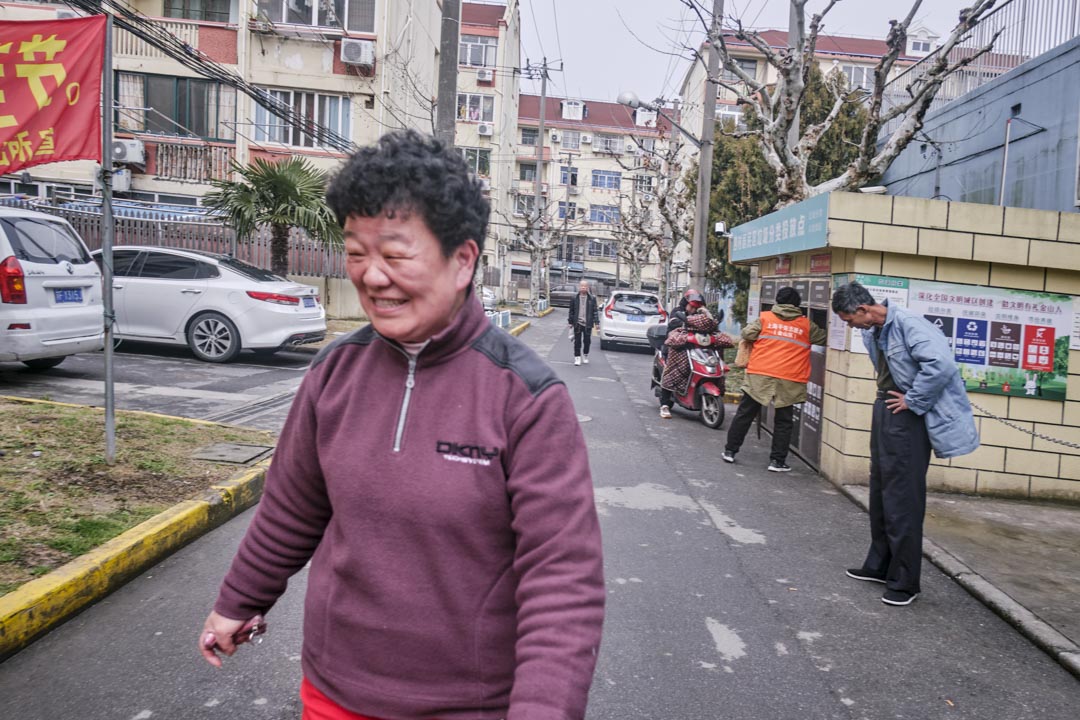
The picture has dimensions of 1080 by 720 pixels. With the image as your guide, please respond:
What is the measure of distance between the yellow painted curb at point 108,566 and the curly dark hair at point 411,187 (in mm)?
3032

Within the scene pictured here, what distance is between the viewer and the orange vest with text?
8.59 m

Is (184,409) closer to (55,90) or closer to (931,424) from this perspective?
(55,90)

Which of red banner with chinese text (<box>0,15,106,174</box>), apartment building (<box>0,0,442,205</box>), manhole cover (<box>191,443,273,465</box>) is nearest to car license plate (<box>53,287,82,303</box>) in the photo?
manhole cover (<box>191,443,273,465</box>)

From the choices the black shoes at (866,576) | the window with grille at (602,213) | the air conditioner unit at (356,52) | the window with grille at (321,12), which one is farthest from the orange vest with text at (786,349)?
the window with grille at (602,213)

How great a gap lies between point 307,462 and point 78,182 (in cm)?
2552

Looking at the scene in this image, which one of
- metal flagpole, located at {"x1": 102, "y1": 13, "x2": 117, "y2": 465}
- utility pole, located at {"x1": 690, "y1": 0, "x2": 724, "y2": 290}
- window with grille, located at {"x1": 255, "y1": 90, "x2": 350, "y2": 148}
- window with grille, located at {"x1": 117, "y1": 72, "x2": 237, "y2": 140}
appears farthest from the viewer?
window with grille, located at {"x1": 255, "y1": 90, "x2": 350, "y2": 148}

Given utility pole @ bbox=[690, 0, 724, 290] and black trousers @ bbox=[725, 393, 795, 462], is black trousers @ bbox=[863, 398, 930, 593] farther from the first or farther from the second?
utility pole @ bbox=[690, 0, 724, 290]

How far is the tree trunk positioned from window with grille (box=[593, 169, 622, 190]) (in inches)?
2073

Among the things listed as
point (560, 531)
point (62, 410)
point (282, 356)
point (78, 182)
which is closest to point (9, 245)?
point (62, 410)

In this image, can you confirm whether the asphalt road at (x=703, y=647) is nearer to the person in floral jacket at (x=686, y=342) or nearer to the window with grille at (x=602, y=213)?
the person in floral jacket at (x=686, y=342)

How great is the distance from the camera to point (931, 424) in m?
5.05

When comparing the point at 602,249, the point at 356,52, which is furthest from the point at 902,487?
the point at 602,249

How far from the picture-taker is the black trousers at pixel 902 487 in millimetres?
5016

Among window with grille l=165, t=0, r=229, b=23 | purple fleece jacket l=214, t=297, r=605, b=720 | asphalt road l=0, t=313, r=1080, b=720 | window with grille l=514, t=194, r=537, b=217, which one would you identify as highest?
window with grille l=165, t=0, r=229, b=23
